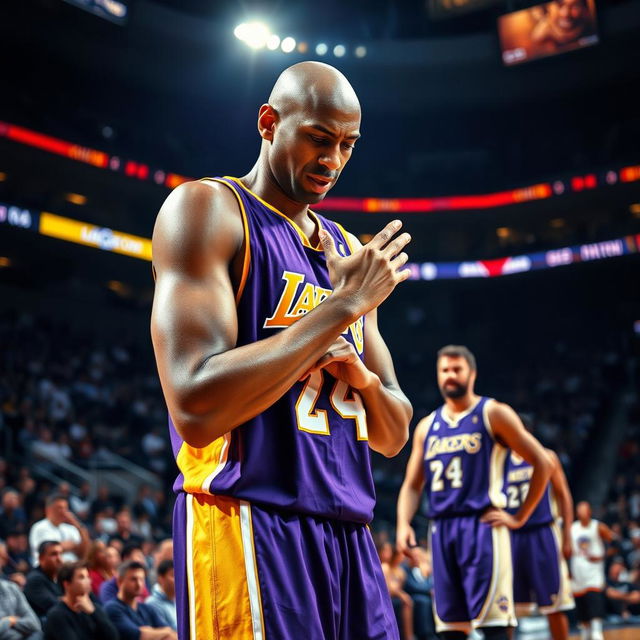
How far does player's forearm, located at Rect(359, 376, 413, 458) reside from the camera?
2.06 meters

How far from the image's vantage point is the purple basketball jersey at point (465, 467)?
5.88m

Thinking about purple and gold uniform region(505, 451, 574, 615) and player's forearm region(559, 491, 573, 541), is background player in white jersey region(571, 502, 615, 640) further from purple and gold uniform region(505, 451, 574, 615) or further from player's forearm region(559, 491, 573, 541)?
purple and gold uniform region(505, 451, 574, 615)

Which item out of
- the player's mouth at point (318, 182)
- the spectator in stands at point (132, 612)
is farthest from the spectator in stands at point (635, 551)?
the player's mouth at point (318, 182)

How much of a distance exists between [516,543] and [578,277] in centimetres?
1883

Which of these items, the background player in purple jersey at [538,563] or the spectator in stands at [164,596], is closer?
the background player in purple jersey at [538,563]

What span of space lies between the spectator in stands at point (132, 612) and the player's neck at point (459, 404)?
8.28ft

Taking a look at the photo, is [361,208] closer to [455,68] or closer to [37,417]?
[455,68]

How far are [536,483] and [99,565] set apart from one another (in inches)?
153

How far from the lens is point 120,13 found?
19.1 meters

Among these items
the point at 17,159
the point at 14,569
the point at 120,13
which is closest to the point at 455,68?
the point at 120,13

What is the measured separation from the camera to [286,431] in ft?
6.17

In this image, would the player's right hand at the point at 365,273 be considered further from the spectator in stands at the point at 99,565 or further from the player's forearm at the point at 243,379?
the spectator in stands at the point at 99,565

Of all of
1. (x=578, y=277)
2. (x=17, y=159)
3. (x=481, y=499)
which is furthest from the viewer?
(x=578, y=277)

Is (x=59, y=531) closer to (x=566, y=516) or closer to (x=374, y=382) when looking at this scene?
(x=566, y=516)
